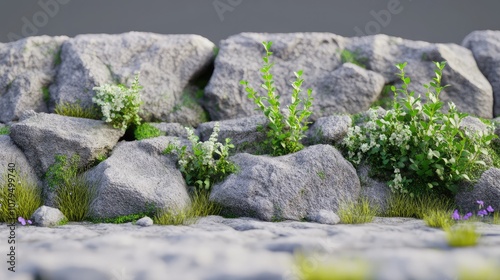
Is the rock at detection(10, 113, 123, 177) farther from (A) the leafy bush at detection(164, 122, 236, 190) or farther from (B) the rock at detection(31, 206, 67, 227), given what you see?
(A) the leafy bush at detection(164, 122, 236, 190)

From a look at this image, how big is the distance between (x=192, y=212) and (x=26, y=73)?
4.95m

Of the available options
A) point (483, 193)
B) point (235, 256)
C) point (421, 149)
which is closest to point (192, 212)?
point (235, 256)

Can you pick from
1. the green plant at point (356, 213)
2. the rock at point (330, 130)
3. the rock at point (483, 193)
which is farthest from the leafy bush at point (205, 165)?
the rock at point (483, 193)

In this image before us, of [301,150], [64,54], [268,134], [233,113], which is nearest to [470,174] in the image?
[301,150]

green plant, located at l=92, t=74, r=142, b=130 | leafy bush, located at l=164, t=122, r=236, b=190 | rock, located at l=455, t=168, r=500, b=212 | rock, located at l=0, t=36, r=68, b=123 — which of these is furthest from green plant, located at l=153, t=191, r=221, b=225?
rock, located at l=0, t=36, r=68, b=123

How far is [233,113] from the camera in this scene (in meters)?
9.55

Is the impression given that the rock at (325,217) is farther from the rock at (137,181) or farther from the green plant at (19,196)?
the green plant at (19,196)

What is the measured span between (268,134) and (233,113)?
5.81 feet

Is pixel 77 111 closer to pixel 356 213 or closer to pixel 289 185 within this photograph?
pixel 289 185

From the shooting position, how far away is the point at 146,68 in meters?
9.60

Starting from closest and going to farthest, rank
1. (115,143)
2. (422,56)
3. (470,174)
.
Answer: (470,174)
(115,143)
(422,56)

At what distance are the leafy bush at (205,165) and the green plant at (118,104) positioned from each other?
1240mm

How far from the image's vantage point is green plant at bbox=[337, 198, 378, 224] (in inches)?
258

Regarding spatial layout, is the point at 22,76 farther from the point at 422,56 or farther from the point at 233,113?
the point at 422,56
